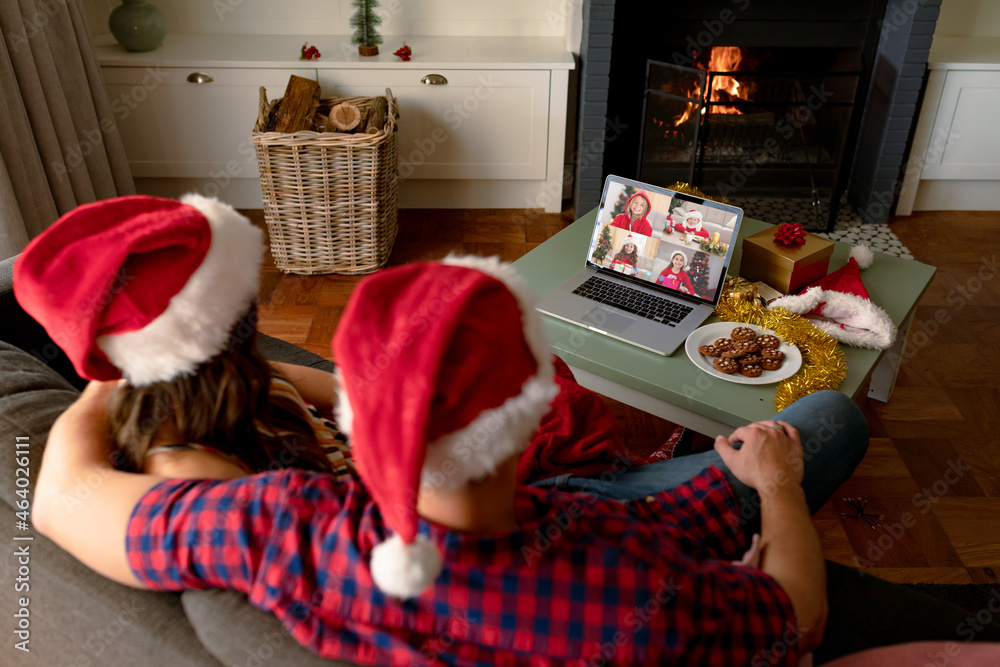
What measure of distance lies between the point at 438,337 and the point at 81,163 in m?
2.49

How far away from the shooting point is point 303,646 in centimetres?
71

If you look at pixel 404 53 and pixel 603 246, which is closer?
pixel 603 246

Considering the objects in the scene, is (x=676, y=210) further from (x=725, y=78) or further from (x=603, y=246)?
(x=725, y=78)

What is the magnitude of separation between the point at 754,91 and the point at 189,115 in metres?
2.17

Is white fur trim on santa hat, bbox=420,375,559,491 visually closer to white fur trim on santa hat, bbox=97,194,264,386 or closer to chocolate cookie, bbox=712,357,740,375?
white fur trim on santa hat, bbox=97,194,264,386

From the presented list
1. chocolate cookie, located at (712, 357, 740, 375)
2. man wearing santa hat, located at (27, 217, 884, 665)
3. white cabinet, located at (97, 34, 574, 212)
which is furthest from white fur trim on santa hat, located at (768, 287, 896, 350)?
white cabinet, located at (97, 34, 574, 212)

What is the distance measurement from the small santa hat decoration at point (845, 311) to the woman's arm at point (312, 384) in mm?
978

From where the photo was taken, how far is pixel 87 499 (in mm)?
805

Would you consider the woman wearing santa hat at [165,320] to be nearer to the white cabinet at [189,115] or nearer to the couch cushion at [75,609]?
the couch cushion at [75,609]

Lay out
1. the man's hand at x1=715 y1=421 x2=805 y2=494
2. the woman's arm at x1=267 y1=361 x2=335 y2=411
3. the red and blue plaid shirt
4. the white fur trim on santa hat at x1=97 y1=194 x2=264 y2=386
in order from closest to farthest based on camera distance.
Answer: the red and blue plaid shirt → the white fur trim on santa hat at x1=97 y1=194 x2=264 y2=386 → the man's hand at x1=715 y1=421 x2=805 y2=494 → the woman's arm at x1=267 y1=361 x2=335 y2=411

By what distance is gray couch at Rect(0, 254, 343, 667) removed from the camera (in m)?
0.73

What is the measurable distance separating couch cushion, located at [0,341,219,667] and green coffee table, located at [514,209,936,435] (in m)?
0.95

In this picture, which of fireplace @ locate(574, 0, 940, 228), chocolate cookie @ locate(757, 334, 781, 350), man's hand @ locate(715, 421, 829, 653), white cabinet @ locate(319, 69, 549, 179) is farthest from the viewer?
white cabinet @ locate(319, 69, 549, 179)

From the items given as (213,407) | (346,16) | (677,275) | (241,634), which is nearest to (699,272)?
(677,275)
